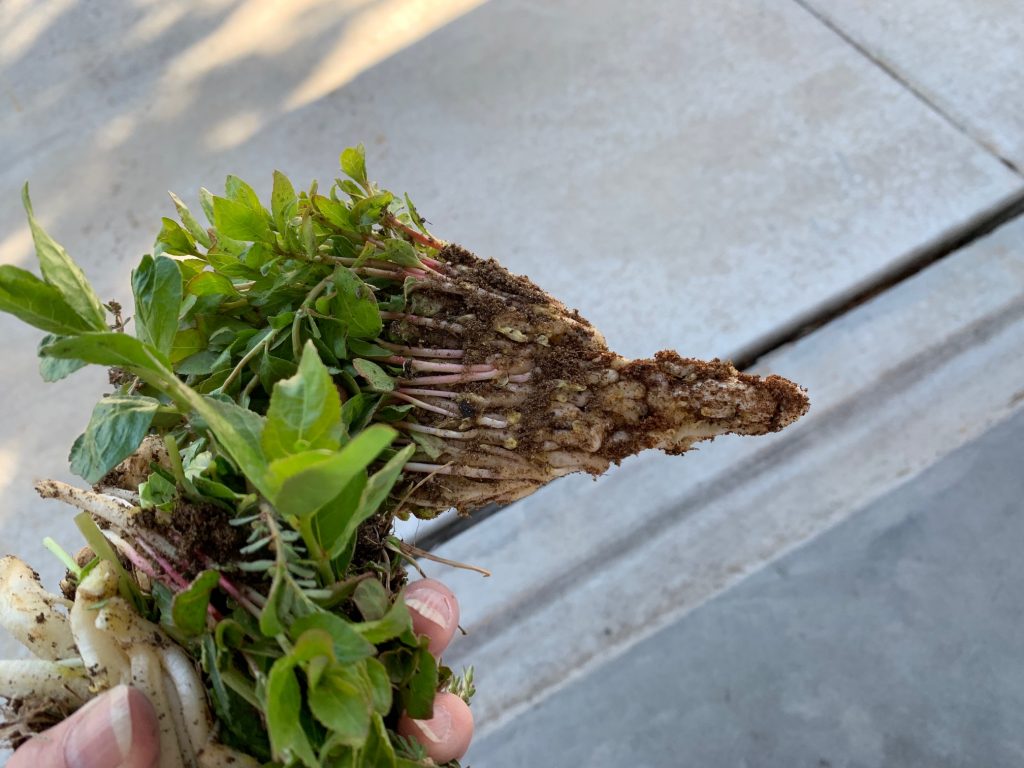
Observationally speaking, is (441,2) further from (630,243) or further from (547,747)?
(547,747)

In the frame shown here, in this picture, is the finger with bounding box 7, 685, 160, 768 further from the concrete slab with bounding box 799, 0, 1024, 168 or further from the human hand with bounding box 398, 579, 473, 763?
the concrete slab with bounding box 799, 0, 1024, 168

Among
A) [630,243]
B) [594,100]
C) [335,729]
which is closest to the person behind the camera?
[335,729]

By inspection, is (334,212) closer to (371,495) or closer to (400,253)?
(400,253)

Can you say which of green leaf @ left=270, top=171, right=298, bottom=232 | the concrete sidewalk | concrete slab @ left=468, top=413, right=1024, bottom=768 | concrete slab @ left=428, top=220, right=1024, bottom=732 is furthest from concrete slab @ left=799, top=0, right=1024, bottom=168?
green leaf @ left=270, top=171, right=298, bottom=232

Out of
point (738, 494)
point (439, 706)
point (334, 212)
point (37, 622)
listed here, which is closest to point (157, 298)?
point (334, 212)

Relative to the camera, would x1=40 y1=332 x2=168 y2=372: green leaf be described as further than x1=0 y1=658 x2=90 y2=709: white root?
No

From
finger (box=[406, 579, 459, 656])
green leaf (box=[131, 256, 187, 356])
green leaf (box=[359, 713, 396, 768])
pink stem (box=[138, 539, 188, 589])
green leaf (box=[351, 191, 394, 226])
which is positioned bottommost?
finger (box=[406, 579, 459, 656])

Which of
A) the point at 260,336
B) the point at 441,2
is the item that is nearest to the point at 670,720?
the point at 260,336

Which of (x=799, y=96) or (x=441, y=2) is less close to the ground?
(x=441, y=2)
